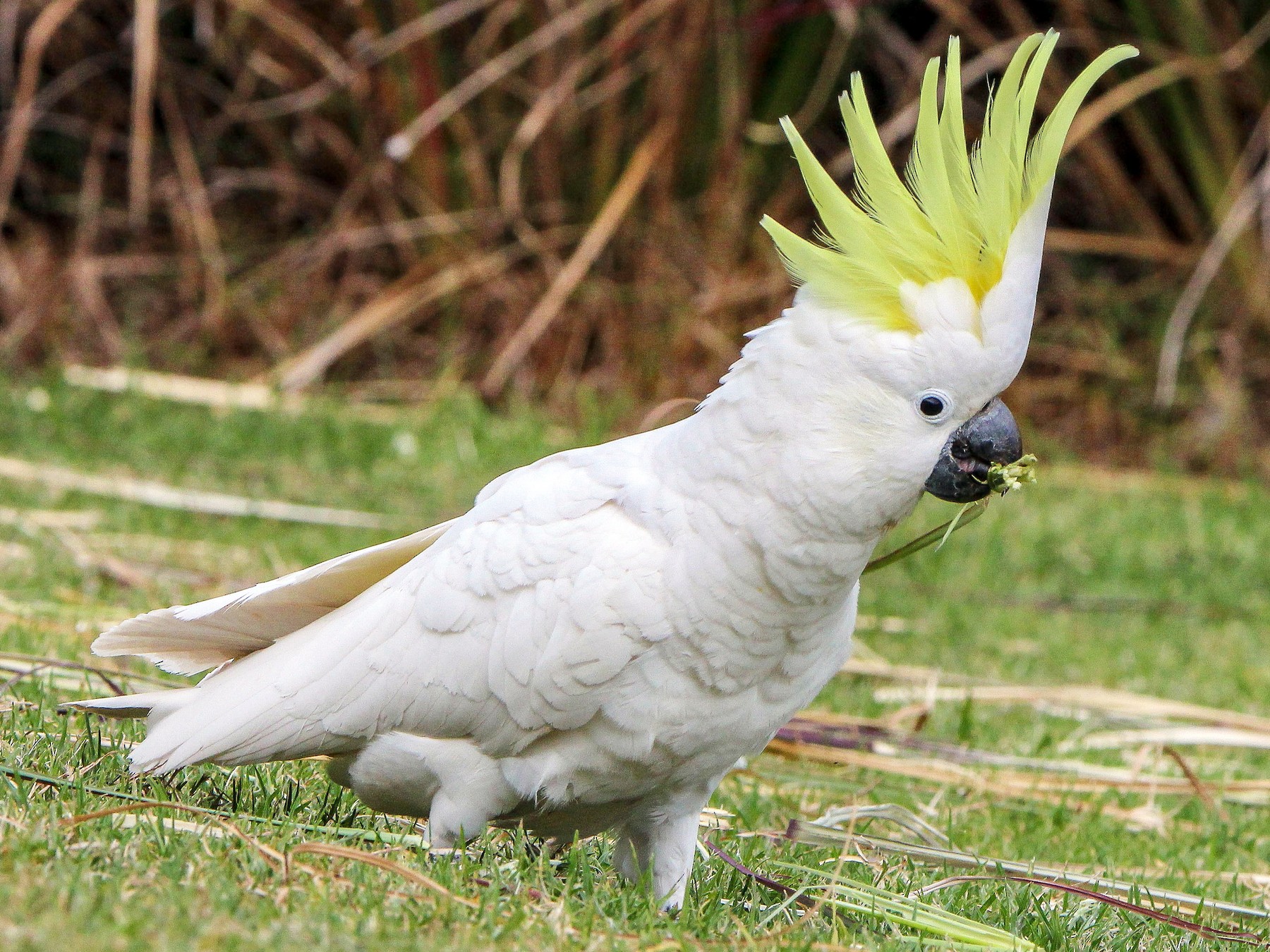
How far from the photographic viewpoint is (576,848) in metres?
1.97

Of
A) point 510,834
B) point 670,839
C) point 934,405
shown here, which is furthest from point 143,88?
point 934,405

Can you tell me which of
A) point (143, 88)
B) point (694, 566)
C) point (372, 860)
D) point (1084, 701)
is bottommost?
point (1084, 701)

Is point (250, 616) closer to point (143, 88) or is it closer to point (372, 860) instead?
point (372, 860)

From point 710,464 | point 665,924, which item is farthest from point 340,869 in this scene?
point 710,464

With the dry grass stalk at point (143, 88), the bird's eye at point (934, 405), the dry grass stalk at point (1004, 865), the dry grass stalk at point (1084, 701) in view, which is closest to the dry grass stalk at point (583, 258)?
the dry grass stalk at point (143, 88)

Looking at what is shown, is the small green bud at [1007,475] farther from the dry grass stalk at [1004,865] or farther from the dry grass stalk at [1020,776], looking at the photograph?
the dry grass stalk at [1020,776]

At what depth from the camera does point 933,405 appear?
1.83 meters

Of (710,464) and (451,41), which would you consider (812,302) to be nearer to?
(710,464)

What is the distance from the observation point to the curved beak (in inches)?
72.8

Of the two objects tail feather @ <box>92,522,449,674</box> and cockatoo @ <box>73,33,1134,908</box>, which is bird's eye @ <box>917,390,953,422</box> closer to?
cockatoo @ <box>73,33,1134,908</box>

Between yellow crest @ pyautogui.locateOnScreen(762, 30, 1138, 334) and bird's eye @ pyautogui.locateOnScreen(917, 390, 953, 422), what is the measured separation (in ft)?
0.27

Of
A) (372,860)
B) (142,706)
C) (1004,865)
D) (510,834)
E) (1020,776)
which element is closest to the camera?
(372,860)

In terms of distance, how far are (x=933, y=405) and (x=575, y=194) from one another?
181 inches

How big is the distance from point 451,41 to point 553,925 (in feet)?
16.6
